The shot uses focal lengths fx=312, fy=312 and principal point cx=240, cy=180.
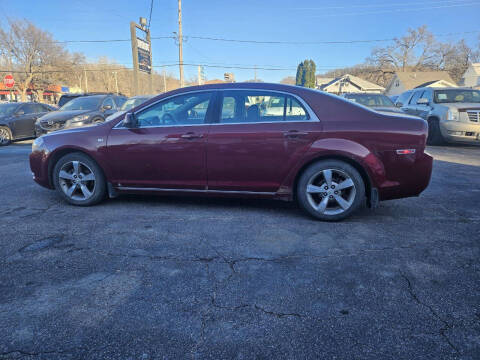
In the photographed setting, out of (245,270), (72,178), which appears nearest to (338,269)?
(245,270)

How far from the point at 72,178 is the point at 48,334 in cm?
268

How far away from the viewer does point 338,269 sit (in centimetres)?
249

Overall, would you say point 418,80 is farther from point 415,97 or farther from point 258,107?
point 258,107

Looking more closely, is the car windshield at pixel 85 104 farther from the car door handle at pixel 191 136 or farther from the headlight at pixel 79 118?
the car door handle at pixel 191 136

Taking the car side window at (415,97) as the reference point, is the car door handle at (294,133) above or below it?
below

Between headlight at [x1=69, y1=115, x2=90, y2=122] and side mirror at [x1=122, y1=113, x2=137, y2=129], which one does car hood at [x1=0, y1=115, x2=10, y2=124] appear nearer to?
headlight at [x1=69, y1=115, x2=90, y2=122]

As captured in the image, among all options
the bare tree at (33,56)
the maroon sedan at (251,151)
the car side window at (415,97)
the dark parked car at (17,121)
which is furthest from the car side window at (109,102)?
the bare tree at (33,56)

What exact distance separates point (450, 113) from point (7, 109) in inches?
579

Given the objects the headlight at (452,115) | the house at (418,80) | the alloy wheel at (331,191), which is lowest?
the alloy wheel at (331,191)

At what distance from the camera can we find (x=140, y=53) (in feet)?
76.1

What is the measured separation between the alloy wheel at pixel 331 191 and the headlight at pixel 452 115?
24.6ft

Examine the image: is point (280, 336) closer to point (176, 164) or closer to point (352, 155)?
point (352, 155)

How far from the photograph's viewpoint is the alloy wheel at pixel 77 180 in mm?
4035

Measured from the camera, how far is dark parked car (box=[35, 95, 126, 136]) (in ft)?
32.6
